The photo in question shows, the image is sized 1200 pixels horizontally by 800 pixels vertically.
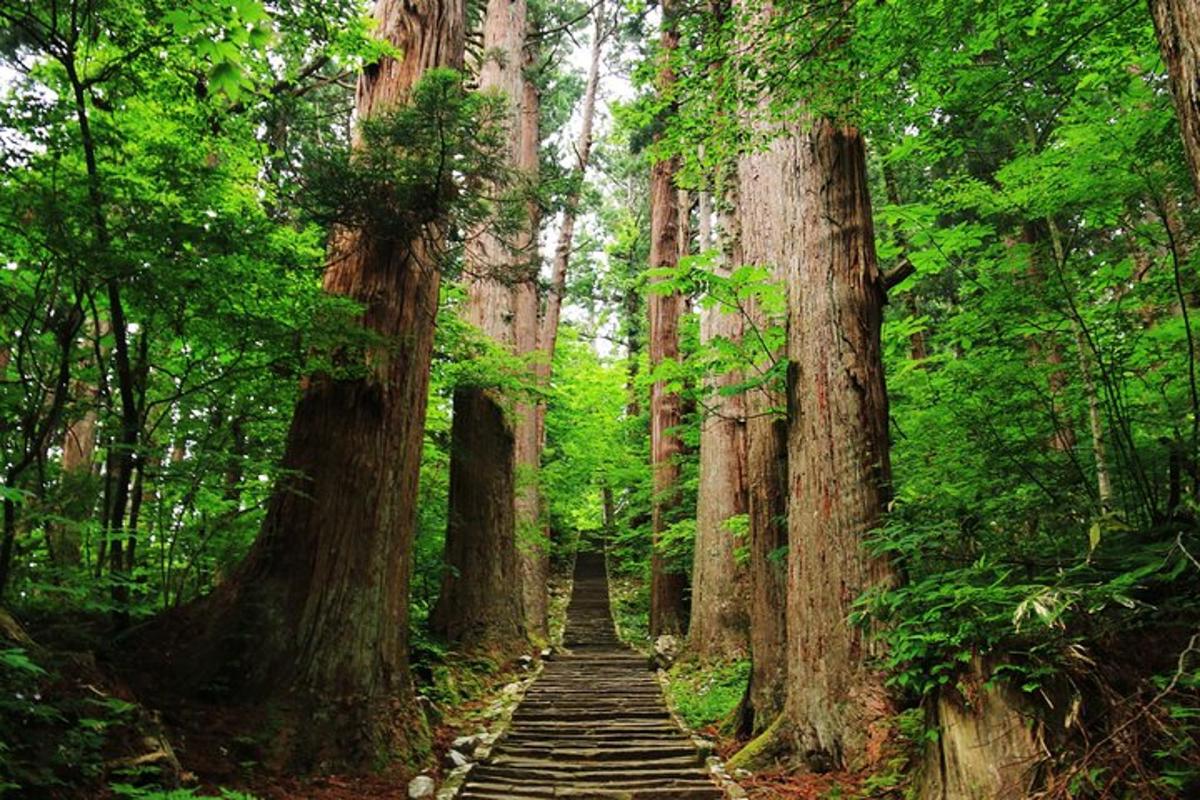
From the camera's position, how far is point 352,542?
524 cm

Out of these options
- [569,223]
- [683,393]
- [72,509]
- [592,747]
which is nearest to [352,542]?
[72,509]

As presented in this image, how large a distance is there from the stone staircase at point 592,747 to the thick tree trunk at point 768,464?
35.7 inches

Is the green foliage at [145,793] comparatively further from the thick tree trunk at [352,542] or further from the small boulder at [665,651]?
the small boulder at [665,651]

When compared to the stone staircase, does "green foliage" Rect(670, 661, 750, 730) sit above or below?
above

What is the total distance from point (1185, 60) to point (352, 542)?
5.34m

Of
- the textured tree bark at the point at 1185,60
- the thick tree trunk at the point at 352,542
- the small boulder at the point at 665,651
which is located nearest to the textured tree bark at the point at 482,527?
the small boulder at the point at 665,651

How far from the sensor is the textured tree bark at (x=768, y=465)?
5.64 meters

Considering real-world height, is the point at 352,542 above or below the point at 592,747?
above

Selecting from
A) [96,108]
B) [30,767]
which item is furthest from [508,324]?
[30,767]

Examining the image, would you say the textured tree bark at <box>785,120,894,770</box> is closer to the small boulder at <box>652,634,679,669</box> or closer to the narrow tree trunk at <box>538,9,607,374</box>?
the small boulder at <box>652,634,679,669</box>

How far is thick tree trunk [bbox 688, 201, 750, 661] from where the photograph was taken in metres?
9.63

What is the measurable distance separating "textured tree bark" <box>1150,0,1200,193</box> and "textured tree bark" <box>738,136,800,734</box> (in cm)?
302

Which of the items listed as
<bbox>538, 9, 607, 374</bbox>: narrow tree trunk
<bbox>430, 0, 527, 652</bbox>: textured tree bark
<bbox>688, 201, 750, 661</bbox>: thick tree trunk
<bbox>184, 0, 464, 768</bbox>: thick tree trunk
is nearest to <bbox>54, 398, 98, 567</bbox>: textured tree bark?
<bbox>184, 0, 464, 768</bbox>: thick tree trunk

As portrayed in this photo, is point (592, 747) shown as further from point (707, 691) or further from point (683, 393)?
point (683, 393)
